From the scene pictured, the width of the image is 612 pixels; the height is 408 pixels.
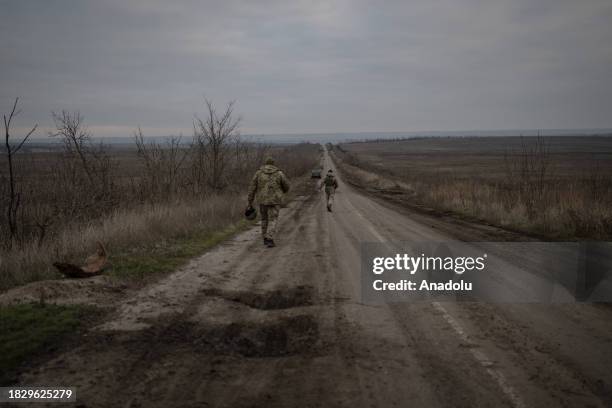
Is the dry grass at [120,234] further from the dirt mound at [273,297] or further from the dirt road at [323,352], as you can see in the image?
the dirt mound at [273,297]

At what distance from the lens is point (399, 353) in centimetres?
448

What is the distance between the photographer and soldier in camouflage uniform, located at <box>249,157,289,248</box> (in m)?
11.0

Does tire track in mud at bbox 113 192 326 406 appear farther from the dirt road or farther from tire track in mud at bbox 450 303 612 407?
tire track in mud at bbox 450 303 612 407

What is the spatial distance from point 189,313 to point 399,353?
2.84 m

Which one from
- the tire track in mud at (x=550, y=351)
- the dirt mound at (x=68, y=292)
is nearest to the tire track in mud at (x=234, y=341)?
the dirt mound at (x=68, y=292)

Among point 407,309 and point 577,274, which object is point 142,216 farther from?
point 577,274

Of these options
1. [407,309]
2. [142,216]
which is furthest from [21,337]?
[142,216]

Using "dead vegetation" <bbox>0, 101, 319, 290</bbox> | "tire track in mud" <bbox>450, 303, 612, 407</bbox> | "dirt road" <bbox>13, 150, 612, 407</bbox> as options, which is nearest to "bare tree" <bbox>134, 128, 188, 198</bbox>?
"dead vegetation" <bbox>0, 101, 319, 290</bbox>

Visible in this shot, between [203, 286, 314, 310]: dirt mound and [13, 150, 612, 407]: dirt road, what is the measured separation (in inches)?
1.2

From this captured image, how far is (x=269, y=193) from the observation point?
11.1 m

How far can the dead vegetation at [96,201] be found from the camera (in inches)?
345

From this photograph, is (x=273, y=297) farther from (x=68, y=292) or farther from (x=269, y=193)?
(x=269, y=193)

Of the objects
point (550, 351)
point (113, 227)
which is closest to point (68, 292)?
point (113, 227)

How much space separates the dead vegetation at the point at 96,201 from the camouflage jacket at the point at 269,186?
2.38 m
